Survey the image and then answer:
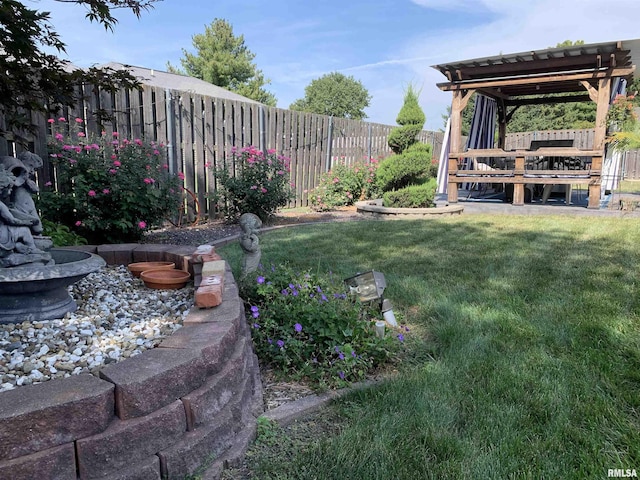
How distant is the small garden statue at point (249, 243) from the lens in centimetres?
288

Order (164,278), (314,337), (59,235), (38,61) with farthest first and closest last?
(59,235) < (38,61) < (164,278) < (314,337)

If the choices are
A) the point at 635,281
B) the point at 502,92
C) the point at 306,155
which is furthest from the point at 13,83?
the point at 502,92

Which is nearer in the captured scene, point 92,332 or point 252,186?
point 92,332

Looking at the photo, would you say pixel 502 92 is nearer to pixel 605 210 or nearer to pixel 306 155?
pixel 605 210

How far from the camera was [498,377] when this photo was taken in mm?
2014

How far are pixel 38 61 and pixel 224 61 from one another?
2616cm

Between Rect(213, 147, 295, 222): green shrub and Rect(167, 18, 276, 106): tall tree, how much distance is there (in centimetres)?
2281

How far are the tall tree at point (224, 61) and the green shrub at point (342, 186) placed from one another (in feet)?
67.7

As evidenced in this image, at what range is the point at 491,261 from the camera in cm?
416

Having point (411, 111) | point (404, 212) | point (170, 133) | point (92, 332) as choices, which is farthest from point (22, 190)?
point (411, 111)

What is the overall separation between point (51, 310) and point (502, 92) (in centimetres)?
1083

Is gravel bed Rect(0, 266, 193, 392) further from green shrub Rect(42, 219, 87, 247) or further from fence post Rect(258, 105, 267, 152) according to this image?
fence post Rect(258, 105, 267, 152)

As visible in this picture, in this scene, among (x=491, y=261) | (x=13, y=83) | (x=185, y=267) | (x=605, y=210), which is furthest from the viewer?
(x=605, y=210)

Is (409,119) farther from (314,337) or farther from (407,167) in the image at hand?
(314,337)
